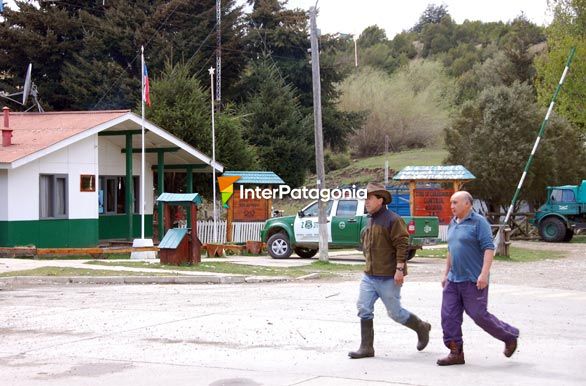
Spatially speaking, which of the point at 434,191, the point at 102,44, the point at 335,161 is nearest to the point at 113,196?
the point at 434,191

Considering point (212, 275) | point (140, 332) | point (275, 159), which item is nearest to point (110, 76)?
point (275, 159)

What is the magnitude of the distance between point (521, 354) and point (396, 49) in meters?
113

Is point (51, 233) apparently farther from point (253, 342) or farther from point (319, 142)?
point (253, 342)

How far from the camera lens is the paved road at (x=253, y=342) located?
28.5 feet

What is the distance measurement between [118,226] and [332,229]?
9.11 metres

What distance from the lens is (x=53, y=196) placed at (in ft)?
87.4

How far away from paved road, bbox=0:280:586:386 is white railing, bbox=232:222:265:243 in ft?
49.0

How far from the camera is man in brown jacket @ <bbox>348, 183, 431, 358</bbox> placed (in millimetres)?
9633

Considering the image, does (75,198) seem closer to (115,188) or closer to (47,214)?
(47,214)

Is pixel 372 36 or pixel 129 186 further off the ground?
pixel 372 36

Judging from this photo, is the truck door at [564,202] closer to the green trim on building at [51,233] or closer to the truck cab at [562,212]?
the truck cab at [562,212]

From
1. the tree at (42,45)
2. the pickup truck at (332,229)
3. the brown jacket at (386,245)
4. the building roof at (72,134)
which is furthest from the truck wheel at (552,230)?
the brown jacket at (386,245)

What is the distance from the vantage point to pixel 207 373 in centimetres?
884

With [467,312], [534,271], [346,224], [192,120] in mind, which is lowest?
[534,271]
